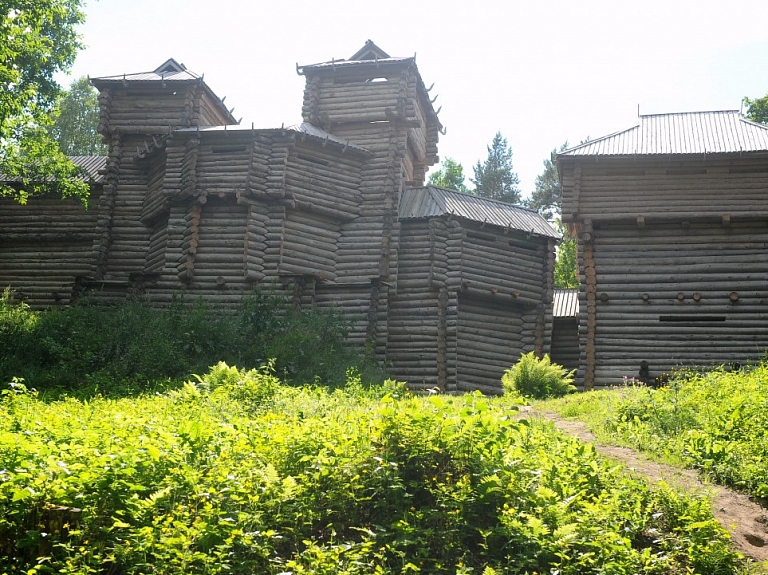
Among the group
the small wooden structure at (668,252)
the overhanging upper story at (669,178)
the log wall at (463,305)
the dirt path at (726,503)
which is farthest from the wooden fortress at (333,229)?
the dirt path at (726,503)

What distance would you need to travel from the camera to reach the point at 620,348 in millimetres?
21188

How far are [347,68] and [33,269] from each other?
12663mm

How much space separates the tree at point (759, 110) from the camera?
117 ft

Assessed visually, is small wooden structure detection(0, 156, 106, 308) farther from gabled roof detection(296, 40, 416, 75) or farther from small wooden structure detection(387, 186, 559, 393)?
small wooden structure detection(387, 186, 559, 393)

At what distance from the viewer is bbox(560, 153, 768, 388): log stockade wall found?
20.9 m

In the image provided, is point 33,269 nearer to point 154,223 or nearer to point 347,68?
point 154,223

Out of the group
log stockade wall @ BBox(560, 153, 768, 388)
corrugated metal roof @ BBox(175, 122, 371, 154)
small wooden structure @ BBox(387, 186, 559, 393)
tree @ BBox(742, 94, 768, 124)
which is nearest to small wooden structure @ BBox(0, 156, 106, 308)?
corrugated metal roof @ BBox(175, 122, 371, 154)

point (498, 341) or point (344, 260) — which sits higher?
point (344, 260)

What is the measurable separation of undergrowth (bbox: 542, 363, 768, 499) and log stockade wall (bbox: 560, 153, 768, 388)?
508cm

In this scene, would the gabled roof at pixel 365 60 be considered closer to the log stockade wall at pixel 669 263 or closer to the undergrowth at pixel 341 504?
the log stockade wall at pixel 669 263

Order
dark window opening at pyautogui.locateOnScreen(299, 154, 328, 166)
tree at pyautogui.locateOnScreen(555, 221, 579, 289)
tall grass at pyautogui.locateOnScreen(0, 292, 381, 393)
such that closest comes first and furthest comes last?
tall grass at pyautogui.locateOnScreen(0, 292, 381, 393)
dark window opening at pyautogui.locateOnScreen(299, 154, 328, 166)
tree at pyautogui.locateOnScreen(555, 221, 579, 289)

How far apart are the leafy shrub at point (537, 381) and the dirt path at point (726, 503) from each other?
21.5 ft

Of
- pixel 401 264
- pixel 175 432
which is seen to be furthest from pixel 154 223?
pixel 175 432

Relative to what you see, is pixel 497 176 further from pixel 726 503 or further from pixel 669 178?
pixel 726 503
